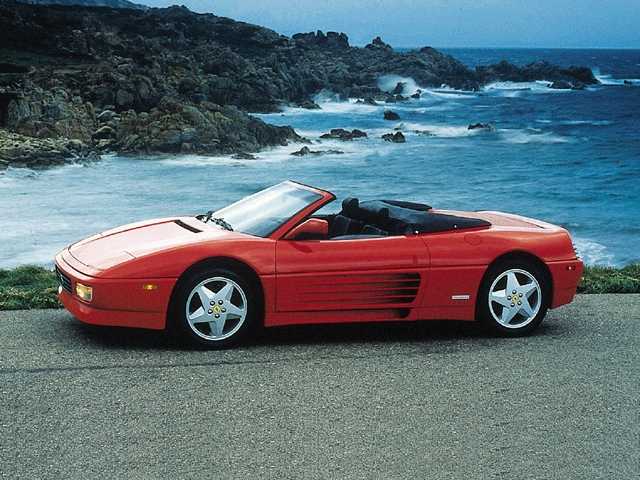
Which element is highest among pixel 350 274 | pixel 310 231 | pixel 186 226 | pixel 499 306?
pixel 310 231

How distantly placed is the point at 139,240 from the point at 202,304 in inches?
34.2

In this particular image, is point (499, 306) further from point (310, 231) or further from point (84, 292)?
point (84, 292)

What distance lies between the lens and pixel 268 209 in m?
7.45

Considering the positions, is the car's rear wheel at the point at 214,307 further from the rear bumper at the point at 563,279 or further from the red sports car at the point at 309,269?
the rear bumper at the point at 563,279

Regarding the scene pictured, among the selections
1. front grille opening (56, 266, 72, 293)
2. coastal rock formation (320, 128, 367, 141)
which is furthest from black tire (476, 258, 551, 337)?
coastal rock formation (320, 128, 367, 141)

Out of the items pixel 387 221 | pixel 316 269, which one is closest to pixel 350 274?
pixel 316 269

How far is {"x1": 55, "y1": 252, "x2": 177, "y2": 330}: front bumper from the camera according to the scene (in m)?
6.70

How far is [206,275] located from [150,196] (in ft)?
86.0

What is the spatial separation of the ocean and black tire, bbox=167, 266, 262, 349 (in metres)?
14.3

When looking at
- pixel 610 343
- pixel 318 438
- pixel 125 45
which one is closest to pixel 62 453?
pixel 318 438

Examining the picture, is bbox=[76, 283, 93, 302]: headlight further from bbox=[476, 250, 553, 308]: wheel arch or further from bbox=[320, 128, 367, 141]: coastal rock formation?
bbox=[320, 128, 367, 141]: coastal rock formation

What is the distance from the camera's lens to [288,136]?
144 ft

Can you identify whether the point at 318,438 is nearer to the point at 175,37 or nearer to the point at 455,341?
the point at 455,341

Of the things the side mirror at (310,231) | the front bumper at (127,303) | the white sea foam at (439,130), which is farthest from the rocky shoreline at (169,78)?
the side mirror at (310,231)
